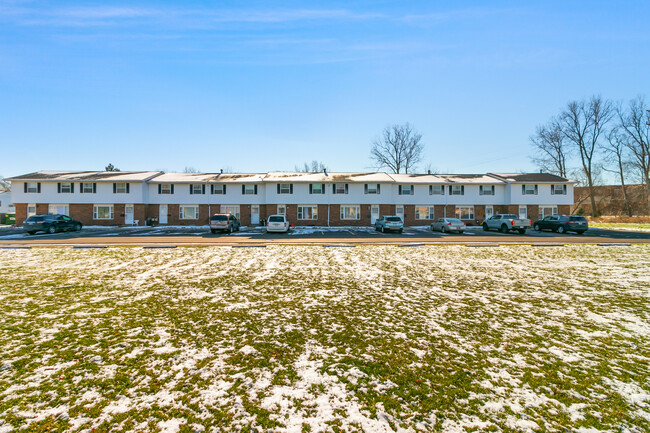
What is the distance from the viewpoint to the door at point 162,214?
3647cm

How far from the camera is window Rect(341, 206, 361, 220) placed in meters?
36.1

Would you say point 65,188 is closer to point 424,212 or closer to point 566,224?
point 424,212

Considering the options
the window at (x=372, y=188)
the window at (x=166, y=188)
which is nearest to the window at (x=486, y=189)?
the window at (x=372, y=188)

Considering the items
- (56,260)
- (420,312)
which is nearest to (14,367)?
(420,312)

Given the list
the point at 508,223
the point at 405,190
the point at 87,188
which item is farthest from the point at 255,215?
the point at 508,223

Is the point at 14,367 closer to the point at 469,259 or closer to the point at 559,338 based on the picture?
the point at 559,338

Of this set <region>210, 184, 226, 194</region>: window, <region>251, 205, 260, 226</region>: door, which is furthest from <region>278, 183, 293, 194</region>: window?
<region>210, 184, 226, 194</region>: window

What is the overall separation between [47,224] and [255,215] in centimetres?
1881

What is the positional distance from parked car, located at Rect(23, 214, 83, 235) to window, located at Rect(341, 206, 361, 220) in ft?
89.8

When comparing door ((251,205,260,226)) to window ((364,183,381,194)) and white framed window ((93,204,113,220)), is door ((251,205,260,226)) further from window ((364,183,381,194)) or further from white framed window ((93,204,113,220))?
white framed window ((93,204,113,220))

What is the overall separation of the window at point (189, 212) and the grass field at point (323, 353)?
28.7m

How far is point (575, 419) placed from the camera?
9.64 ft

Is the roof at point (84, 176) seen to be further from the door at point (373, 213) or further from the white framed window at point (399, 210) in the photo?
the white framed window at point (399, 210)

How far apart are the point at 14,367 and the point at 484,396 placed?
5703 millimetres
